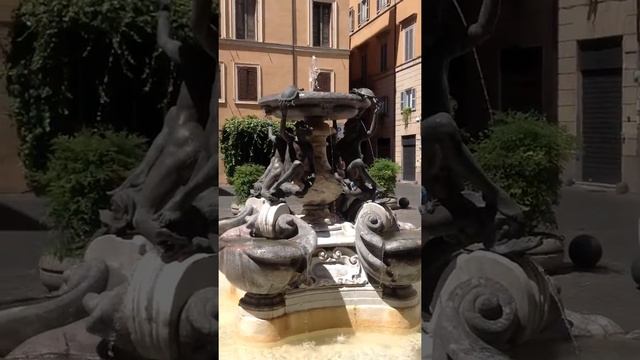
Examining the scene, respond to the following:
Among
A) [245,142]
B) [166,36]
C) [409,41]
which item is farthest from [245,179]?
[409,41]

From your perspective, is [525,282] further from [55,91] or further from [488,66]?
[55,91]

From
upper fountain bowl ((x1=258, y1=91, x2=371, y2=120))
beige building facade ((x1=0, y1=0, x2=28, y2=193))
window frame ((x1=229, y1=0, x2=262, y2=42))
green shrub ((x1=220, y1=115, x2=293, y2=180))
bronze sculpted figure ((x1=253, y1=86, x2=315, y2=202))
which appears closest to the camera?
beige building facade ((x1=0, y1=0, x2=28, y2=193))

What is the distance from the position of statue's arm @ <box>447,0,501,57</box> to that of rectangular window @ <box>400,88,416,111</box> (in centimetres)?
28

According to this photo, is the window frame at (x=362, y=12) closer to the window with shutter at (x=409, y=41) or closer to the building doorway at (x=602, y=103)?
the window with shutter at (x=409, y=41)

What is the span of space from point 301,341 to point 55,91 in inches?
84.9

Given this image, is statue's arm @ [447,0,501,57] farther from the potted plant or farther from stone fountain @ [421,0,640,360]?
the potted plant

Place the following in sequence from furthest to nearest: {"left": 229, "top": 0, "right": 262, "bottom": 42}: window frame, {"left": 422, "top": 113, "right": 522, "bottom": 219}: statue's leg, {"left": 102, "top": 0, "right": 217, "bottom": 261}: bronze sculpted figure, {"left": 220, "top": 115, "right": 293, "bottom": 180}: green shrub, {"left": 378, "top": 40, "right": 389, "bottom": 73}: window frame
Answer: {"left": 220, "top": 115, "right": 293, "bottom": 180}: green shrub < {"left": 229, "top": 0, "right": 262, "bottom": 42}: window frame < {"left": 378, "top": 40, "right": 389, "bottom": 73}: window frame < {"left": 102, "top": 0, "right": 217, "bottom": 261}: bronze sculpted figure < {"left": 422, "top": 113, "right": 522, "bottom": 219}: statue's leg

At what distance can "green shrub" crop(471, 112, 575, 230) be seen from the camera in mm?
2568

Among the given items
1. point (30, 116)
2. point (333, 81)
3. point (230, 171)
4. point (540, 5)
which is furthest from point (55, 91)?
point (540, 5)

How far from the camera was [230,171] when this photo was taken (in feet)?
11.8

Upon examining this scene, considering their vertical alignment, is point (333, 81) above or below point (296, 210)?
above

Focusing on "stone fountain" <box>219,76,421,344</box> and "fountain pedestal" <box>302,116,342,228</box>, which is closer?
"stone fountain" <box>219,76,421,344</box>

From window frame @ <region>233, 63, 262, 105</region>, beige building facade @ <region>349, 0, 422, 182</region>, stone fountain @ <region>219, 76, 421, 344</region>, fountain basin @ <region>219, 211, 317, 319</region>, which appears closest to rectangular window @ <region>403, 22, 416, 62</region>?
beige building facade @ <region>349, 0, 422, 182</region>

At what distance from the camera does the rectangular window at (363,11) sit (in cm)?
334
